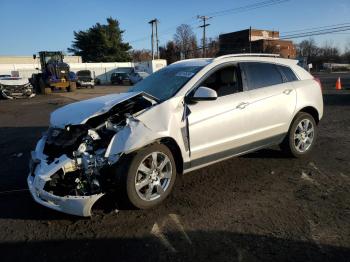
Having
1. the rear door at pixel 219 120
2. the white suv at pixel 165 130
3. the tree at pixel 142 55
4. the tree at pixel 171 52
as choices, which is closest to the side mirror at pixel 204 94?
the white suv at pixel 165 130

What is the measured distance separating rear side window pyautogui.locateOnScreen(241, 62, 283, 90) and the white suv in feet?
0.06

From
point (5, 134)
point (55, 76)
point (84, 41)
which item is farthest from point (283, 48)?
point (5, 134)

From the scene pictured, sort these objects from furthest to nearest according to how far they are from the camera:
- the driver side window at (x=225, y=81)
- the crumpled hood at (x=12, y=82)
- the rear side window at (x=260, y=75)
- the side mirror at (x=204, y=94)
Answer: the crumpled hood at (x=12, y=82)
the rear side window at (x=260, y=75)
the driver side window at (x=225, y=81)
the side mirror at (x=204, y=94)

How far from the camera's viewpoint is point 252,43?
77562mm

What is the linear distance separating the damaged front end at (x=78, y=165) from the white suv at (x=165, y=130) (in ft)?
→ 0.04

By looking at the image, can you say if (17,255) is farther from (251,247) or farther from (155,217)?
(251,247)

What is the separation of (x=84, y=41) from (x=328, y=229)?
75.4 metres

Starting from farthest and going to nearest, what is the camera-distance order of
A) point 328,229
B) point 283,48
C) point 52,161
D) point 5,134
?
1. point 283,48
2. point 5,134
3. point 52,161
4. point 328,229

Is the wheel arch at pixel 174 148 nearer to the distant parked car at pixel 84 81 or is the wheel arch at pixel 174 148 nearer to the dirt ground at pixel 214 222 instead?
the dirt ground at pixel 214 222

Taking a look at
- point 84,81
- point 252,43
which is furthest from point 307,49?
point 84,81

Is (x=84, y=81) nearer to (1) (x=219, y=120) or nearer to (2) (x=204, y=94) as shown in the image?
(1) (x=219, y=120)

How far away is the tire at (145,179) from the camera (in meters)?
4.04

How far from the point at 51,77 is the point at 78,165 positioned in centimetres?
2531

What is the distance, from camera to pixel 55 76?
27.8 meters
